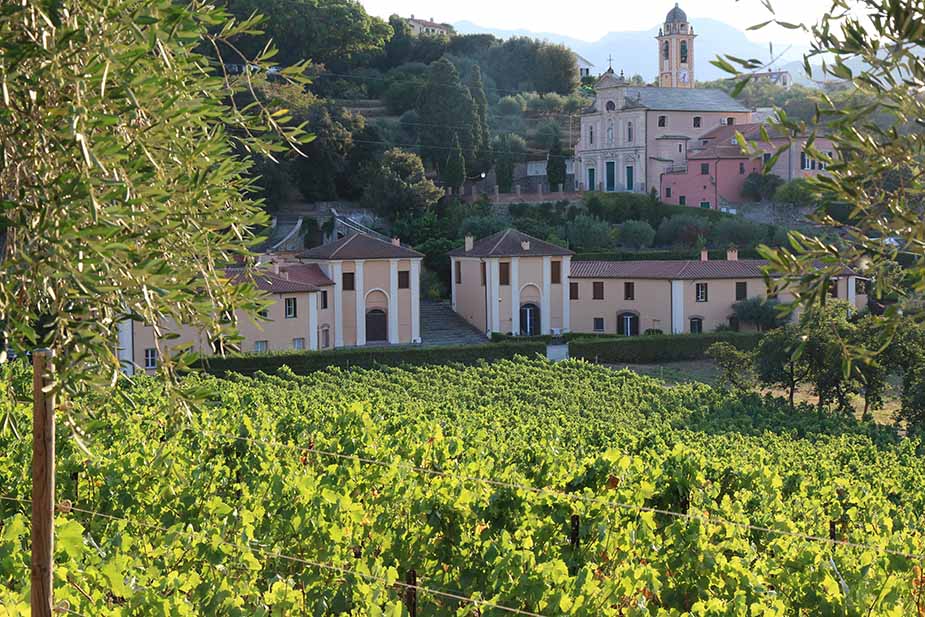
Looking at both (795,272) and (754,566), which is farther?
(754,566)

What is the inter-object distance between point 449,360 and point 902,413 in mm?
15160

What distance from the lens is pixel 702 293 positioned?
44406 millimetres

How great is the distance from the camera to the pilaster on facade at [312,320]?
3991 cm

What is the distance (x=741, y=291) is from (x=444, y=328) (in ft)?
38.6

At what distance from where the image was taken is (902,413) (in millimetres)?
28250

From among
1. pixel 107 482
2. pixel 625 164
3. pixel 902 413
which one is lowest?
pixel 902 413

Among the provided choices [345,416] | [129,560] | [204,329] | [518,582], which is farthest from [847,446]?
[204,329]

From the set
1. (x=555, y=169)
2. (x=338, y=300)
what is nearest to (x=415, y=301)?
(x=338, y=300)

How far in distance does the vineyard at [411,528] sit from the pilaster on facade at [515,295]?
3205cm

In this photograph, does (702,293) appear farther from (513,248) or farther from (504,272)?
(504,272)

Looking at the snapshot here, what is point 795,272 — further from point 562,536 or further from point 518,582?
point 562,536

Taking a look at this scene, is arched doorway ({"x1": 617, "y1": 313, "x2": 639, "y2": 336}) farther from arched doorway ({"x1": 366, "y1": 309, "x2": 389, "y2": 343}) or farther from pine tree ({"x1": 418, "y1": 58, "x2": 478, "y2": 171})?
pine tree ({"x1": 418, "y1": 58, "x2": 478, "y2": 171})

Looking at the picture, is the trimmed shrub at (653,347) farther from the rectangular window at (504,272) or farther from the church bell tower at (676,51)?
the church bell tower at (676,51)

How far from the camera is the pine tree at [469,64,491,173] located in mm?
60125
